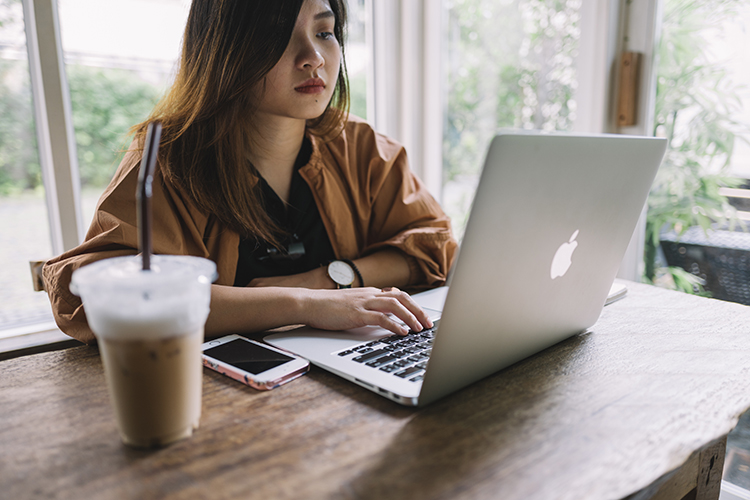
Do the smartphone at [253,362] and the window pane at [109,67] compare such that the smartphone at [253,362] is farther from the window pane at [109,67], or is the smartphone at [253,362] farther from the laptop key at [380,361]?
the window pane at [109,67]

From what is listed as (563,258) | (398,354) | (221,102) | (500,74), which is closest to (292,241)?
(221,102)

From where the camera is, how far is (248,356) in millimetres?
702

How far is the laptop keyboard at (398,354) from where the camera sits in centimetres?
65

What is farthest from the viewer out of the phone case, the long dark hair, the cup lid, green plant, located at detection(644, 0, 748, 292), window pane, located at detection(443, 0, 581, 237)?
window pane, located at detection(443, 0, 581, 237)

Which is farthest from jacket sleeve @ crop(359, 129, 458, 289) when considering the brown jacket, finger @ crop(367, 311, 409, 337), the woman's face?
finger @ crop(367, 311, 409, 337)

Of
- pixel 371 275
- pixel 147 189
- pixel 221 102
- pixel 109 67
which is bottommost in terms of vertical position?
pixel 371 275

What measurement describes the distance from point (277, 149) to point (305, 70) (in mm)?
217

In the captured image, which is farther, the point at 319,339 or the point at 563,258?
the point at 319,339

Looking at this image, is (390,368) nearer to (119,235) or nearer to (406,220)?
(119,235)

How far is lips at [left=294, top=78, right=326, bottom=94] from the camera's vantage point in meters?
1.07

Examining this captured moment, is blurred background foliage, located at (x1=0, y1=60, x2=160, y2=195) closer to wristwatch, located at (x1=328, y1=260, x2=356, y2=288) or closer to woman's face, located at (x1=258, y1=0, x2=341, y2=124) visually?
woman's face, located at (x1=258, y1=0, x2=341, y2=124)

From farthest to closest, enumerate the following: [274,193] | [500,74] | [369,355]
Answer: [500,74]
[274,193]
[369,355]

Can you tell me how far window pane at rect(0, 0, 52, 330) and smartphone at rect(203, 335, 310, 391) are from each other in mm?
1239

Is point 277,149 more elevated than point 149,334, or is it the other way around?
point 277,149
